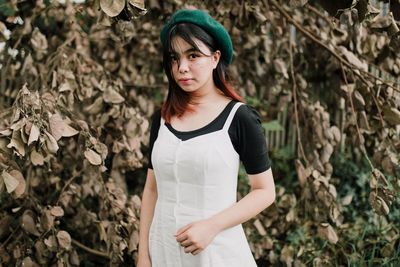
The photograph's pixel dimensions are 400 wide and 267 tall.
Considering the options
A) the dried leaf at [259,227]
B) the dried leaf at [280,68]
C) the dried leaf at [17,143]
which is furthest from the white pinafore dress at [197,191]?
the dried leaf at [280,68]

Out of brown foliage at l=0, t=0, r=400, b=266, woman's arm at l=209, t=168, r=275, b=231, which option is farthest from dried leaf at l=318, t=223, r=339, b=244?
woman's arm at l=209, t=168, r=275, b=231

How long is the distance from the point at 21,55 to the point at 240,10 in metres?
1.47

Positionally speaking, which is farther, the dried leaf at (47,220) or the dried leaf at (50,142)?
the dried leaf at (47,220)

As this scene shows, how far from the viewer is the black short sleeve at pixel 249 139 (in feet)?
6.23

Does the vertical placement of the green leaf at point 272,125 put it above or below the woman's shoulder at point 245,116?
below

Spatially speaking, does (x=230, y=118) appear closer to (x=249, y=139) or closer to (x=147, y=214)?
(x=249, y=139)

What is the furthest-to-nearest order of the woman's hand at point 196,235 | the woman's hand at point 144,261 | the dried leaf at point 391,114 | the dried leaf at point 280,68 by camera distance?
the dried leaf at point 280,68 → the dried leaf at point 391,114 → the woman's hand at point 144,261 → the woman's hand at point 196,235

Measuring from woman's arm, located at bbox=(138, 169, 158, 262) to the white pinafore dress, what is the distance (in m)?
0.09

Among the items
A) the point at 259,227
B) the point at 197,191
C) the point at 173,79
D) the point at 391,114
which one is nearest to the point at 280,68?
the point at 391,114

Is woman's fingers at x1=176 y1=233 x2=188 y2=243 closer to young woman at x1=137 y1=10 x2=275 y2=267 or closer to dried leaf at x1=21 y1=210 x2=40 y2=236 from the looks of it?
young woman at x1=137 y1=10 x2=275 y2=267

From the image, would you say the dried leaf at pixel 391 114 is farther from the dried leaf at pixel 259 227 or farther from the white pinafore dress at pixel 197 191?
the white pinafore dress at pixel 197 191

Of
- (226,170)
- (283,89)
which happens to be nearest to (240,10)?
(283,89)

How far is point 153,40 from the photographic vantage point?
3967 mm

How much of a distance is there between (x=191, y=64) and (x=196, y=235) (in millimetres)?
546
